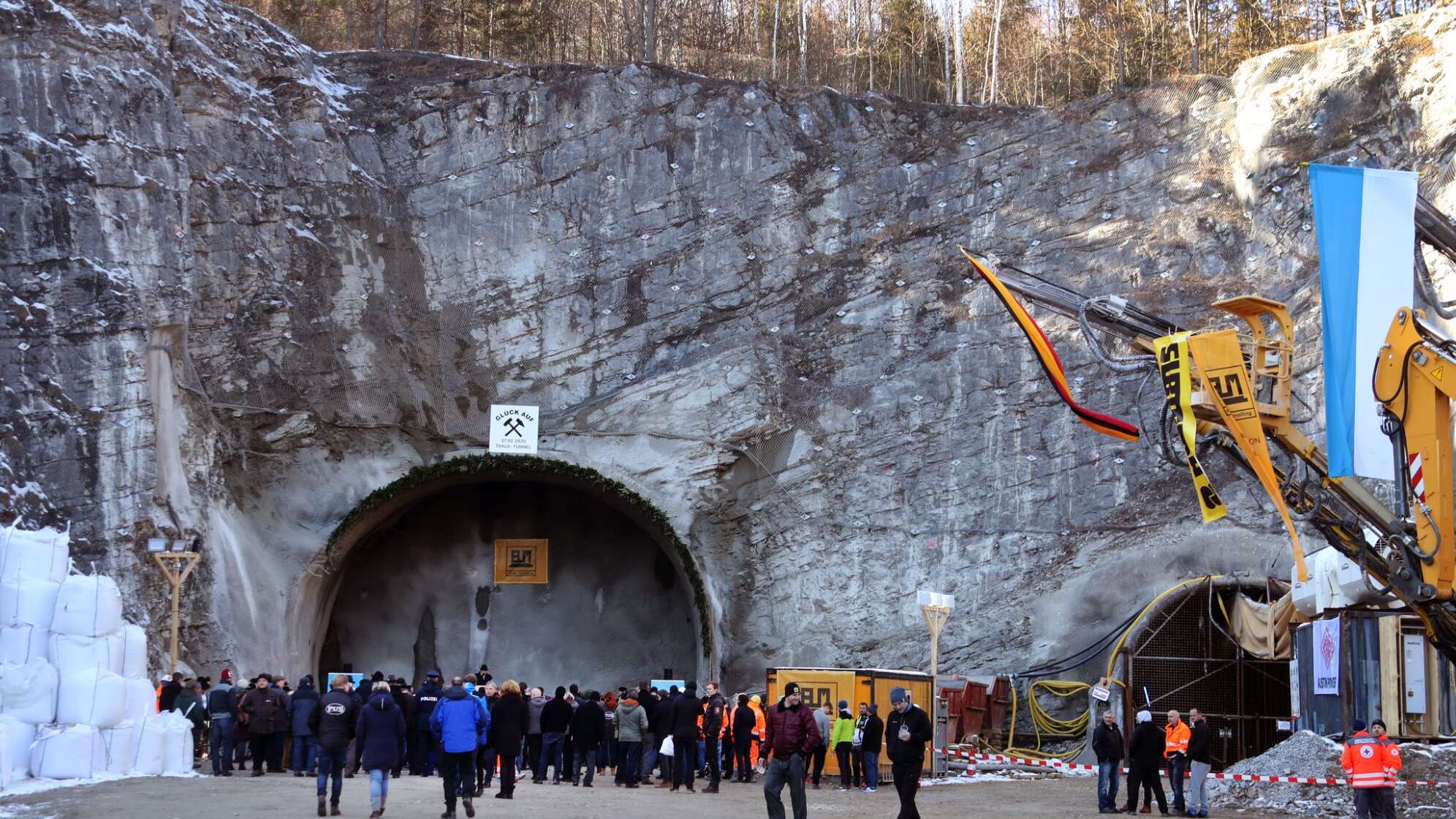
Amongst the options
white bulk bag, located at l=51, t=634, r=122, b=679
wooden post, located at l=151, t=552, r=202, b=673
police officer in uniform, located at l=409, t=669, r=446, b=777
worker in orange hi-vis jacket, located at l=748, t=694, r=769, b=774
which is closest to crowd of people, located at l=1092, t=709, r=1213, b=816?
worker in orange hi-vis jacket, located at l=748, t=694, r=769, b=774

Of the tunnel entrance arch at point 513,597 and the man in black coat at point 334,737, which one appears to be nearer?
the man in black coat at point 334,737

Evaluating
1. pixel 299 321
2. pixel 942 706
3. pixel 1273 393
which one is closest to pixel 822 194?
pixel 299 321

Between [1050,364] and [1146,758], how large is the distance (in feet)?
18.2

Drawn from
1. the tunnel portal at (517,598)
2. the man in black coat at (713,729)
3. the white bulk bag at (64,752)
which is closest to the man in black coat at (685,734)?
the man in black coat at (713,729)

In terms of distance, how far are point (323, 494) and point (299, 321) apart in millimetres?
3493

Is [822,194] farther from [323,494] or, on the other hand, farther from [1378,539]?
[1378,539]

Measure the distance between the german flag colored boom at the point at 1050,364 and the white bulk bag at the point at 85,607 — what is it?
1126cm

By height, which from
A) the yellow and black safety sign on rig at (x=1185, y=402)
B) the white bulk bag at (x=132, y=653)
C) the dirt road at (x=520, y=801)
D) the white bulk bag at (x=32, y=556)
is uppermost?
the yellow and black safety sign on rig at (x=1185, y=402)

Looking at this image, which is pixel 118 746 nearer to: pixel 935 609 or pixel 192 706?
pixel 192 706

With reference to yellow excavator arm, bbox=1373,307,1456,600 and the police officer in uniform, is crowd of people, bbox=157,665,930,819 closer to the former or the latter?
the police officer in uniform

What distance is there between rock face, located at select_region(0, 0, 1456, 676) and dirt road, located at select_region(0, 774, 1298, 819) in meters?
8.93

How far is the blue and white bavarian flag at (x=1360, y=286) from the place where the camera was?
15156mm

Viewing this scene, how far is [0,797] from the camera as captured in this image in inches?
542

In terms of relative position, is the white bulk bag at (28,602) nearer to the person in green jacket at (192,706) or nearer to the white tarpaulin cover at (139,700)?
the white tarpaulin cover at (139,700)
